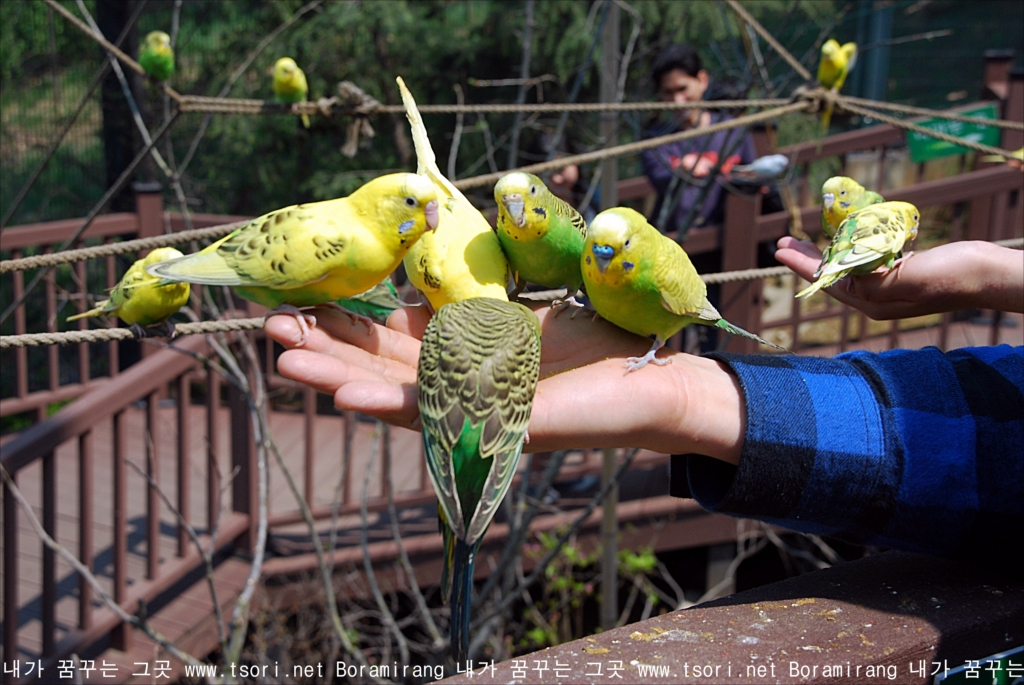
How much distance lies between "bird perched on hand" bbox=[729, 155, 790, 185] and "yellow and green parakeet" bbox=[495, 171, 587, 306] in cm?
265

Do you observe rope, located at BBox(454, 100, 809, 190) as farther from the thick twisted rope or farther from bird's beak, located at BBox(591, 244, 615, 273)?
bird's beak, located at BBox(591, 244, 615, 273)

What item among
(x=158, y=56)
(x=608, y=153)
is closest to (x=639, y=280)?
(x=608, y=153)

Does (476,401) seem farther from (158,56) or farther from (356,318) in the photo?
(158,56)

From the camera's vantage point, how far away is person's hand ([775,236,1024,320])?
151cm

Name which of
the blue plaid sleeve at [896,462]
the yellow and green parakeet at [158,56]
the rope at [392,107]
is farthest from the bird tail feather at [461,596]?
the yellow and green parakeet at [158,56]

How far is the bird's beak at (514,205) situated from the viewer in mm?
1689

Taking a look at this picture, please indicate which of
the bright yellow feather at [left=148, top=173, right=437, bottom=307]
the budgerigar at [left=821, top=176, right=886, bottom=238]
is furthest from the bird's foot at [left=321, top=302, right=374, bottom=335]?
the budgerigar at [left=821, top=176, right=886, bottom=238]

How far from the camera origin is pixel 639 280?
1700 millimetres

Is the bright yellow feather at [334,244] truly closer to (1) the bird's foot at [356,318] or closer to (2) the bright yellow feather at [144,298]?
(1) the bird's foot at [356,318]

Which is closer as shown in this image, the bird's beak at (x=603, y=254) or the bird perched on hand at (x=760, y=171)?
the bird's beak at (x=603, y=254)

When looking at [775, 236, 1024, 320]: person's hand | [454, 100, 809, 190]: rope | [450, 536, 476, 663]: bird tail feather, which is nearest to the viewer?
[450, 536, 476, 663]: bird tail feather

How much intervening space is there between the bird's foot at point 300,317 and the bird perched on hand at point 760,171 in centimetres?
307

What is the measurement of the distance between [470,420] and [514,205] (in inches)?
18.3

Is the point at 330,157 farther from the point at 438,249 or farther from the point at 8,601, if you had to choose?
the point at 438,249
